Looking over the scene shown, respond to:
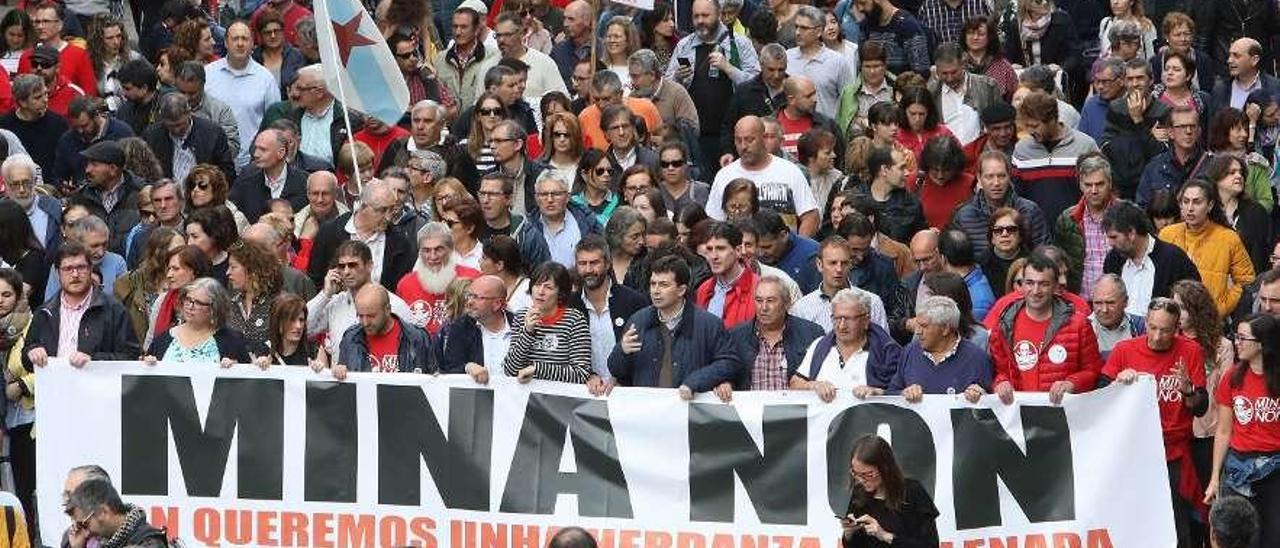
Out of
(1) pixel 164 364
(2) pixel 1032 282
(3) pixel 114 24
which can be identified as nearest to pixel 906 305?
(2) pixel 1032 282

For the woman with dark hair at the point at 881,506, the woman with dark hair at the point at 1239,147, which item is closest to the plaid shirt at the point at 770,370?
the woman with dark hair at the point at 881,506

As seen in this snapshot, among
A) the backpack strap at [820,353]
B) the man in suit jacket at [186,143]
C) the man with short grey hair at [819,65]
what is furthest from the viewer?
the man with short grey hair at [819,65]

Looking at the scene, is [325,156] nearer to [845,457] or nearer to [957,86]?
[957,86]

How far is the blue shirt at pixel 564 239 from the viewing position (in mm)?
17906

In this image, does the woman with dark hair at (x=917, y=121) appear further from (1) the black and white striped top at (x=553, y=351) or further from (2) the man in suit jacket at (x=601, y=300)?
(1) the black and white striped top at (x=553, y=351)

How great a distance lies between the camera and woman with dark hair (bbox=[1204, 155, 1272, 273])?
18.5m

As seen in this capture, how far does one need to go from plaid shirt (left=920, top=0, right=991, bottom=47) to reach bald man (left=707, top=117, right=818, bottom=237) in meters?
4.71

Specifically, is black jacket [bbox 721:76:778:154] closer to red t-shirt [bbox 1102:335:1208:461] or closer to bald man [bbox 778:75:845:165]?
bald man [bbox 778:75:845:165]

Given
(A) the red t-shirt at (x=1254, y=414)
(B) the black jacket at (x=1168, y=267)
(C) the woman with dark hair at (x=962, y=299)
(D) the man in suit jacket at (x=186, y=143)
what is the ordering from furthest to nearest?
(D) the man in suit jacket at (x=186, y=143) → (B) the black jacket at (x=1168, y=267) → (C) the woman with dark hair at (x=962, y=299) → (A) the red t-shirt at (x=1254, y=414)

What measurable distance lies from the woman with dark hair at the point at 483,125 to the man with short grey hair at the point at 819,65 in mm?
2722

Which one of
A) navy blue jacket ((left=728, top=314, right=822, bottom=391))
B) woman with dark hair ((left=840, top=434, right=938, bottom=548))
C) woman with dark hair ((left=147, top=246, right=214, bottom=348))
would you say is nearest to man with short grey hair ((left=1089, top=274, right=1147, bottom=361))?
navy blue jacket ((left=728, top=314, right=822, bottom=391))

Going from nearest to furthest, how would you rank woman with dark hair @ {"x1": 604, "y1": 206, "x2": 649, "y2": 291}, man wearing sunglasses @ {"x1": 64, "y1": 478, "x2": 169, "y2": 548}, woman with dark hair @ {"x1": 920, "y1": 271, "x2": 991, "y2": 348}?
man wearing sunglasses @ {"x1": 64, "y1": 478, "x2": 169, "y2": 548} → woman with dark hair @ {"x1": 920, "y1": 271, "x2": 991, "y2": 348} → woman with dark hair @ {"x1": 604, "y1": 206, "x2": 649, "y2": 291}

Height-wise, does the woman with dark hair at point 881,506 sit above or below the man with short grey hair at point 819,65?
below

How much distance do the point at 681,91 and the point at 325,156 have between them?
2.38 m
